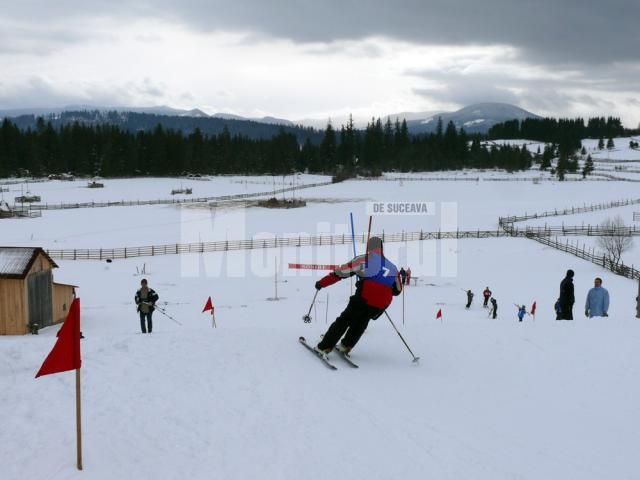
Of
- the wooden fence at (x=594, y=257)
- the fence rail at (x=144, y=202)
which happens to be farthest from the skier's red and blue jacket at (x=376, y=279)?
the fence rail at (x=144, y=202)

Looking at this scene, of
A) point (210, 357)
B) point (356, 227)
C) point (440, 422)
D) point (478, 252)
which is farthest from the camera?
point (356, 227)

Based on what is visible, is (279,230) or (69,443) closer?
(69,443)

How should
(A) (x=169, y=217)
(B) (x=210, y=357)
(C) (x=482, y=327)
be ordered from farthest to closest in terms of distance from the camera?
(A) (x=169, y=217), (C) (x=482, y=327), (B) (x=210, y=357)

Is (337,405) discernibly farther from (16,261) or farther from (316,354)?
(16,261)

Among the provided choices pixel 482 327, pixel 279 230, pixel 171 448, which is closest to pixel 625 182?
pixel 279 230

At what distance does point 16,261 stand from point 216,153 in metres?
116

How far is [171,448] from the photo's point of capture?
6035 millimetres

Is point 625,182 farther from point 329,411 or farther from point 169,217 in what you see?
point 329,411

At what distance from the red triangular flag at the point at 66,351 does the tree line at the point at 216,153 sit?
108 meters

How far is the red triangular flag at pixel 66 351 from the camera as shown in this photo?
567 cm

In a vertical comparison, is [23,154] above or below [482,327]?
above

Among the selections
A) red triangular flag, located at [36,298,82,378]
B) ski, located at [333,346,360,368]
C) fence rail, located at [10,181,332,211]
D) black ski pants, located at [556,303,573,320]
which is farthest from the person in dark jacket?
fence rail, located at [10,181,332,211]

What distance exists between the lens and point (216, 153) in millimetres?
130750

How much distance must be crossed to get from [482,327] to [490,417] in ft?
12.7
